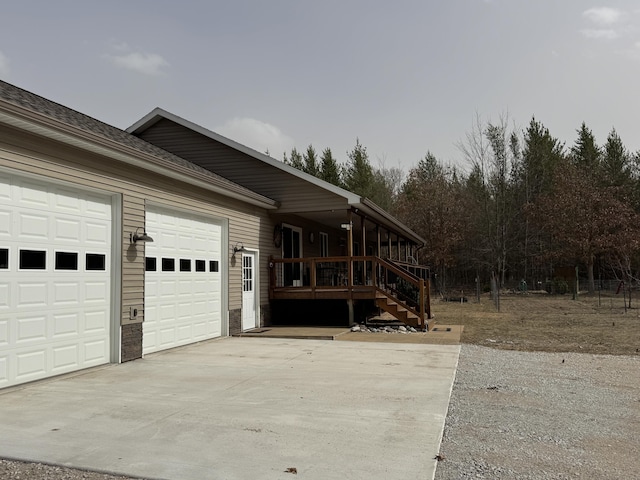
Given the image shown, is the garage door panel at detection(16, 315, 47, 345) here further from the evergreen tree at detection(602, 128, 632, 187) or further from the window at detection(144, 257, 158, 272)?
the evergreen tree at detection(602, 128, 632, 187)

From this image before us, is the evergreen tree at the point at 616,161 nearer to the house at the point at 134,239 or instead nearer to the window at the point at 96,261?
the house at the point at 134,239

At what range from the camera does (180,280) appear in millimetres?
9656

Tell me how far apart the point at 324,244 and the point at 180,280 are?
8.94 meters

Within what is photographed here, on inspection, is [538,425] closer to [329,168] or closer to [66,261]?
[66,261]

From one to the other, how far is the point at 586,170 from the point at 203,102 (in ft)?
89.3

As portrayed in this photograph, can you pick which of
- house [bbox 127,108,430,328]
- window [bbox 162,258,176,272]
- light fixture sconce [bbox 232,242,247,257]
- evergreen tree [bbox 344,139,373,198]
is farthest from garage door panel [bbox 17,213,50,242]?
evergreen tree [bbox 344,139,373,198]

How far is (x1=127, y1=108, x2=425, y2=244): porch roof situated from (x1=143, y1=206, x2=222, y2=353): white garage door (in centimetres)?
269

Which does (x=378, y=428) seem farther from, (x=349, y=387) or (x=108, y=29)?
(x=108, y=29)

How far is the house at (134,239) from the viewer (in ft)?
20.6

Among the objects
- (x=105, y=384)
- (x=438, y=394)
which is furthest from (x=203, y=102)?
(x=438, y=394)

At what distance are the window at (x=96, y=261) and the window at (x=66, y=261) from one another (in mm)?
268

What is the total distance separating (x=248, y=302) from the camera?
1234 cm

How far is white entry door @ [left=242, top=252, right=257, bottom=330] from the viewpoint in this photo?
12132mm

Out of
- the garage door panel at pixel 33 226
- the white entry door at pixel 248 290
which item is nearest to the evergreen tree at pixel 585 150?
the white entry door at pixel 248 290
